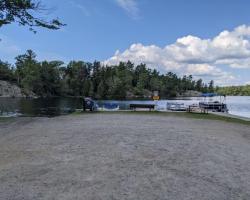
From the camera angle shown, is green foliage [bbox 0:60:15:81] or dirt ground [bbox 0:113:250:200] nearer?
dirt ground [bbox 0:113:250:200]

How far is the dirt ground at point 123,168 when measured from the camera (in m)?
8.75

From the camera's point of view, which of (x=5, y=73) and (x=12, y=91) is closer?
(x=12, y=91)

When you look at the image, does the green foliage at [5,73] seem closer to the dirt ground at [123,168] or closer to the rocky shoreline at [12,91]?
the rocky shoreline at [12,91]

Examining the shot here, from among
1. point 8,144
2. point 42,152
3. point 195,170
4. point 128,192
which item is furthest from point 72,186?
point 8,144

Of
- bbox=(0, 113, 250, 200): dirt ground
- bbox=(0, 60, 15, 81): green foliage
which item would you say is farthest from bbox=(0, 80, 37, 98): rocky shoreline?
bbox=(0, 113, 250, 200): dirt ground

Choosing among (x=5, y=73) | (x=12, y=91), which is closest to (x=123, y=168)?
(x=12, y=91)

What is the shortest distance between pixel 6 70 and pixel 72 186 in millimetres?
195832

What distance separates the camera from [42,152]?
46.5 ft

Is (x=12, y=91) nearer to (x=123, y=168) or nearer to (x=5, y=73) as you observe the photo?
(x=5, y=73)

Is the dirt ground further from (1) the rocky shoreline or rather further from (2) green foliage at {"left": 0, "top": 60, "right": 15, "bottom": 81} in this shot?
(2) green foliage at {"left": 0, "top": 60, "right": 15, "bottom": 81}

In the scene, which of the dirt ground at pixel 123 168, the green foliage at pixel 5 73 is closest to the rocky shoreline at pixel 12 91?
the green foliage at pixel 5 73

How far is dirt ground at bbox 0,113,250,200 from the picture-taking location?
875 cm

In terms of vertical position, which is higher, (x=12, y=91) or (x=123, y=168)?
(x=12, y=91)

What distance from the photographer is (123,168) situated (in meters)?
11.2
